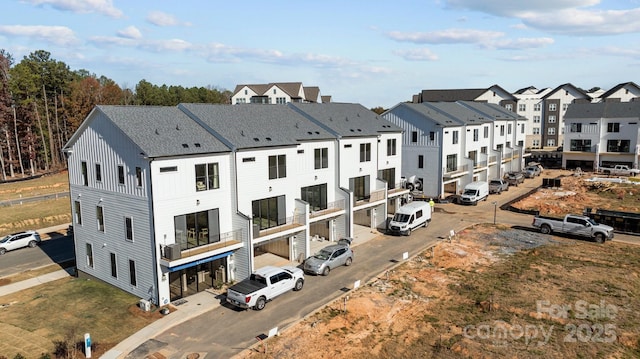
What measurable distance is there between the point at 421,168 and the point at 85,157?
3814 cm

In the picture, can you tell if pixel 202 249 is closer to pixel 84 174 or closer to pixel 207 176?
pixel 207 176

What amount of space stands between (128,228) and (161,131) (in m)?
6.16

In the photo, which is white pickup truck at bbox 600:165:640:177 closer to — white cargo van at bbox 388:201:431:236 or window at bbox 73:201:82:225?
white cargo van at bbox 388:201:431:236

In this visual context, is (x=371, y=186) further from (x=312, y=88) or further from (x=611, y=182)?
(x=312, y=88)

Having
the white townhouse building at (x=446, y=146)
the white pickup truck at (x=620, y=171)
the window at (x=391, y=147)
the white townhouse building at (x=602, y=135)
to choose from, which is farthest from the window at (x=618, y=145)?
the window at (x=391, y=147)

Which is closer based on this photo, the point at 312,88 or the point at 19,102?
the point at 19,102

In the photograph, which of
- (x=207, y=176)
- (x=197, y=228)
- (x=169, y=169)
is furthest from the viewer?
(x=207, y=176)

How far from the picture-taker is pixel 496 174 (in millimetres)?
65812

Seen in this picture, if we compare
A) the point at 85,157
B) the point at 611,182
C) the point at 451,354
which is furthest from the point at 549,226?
the point at 85,157

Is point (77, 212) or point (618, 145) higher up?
point (618, 145)

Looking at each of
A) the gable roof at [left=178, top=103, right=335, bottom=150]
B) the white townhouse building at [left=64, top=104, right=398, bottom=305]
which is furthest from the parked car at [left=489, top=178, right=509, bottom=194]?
the white townhouse building at [left=64, top=104, right=398, bottom=305]

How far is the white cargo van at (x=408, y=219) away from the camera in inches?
1517

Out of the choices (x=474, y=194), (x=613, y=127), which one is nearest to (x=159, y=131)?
(x=474, y=194)

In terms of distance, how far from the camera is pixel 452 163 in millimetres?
55625
